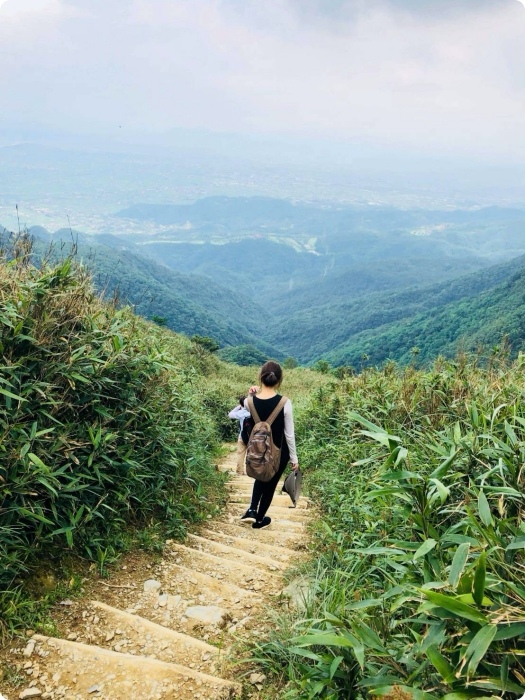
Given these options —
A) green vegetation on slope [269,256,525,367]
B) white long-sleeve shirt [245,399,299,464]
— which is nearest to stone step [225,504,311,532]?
white long-sleeve shirt [245,399,299,464]

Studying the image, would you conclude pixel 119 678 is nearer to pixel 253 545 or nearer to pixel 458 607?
pixel 458 607

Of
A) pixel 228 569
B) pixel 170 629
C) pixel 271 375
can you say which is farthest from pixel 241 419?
pixel 170 629

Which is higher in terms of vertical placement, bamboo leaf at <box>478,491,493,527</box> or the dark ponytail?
the dark ponytail

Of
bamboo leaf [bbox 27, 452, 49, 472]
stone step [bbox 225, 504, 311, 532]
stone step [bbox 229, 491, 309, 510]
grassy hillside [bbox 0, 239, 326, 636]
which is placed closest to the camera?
bamboo leaf [bbox 27, 452, 49, 472]

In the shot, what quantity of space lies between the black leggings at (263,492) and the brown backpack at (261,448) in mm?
193

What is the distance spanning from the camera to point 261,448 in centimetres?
379

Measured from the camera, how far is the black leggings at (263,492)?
4.09 metres

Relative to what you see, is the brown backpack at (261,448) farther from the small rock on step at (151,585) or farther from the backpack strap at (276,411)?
the small rock on step at (151,585)

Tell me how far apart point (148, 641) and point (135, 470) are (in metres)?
1.42

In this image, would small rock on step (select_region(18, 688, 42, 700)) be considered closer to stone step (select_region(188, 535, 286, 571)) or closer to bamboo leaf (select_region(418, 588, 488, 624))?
stone step (select_region(188, 535, 286, 571))

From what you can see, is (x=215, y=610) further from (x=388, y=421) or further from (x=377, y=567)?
(x=388, y=421)

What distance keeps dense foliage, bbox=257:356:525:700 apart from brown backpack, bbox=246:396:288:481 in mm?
721

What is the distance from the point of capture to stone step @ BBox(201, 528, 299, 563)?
3760 millimetres

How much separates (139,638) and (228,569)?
99 cm
